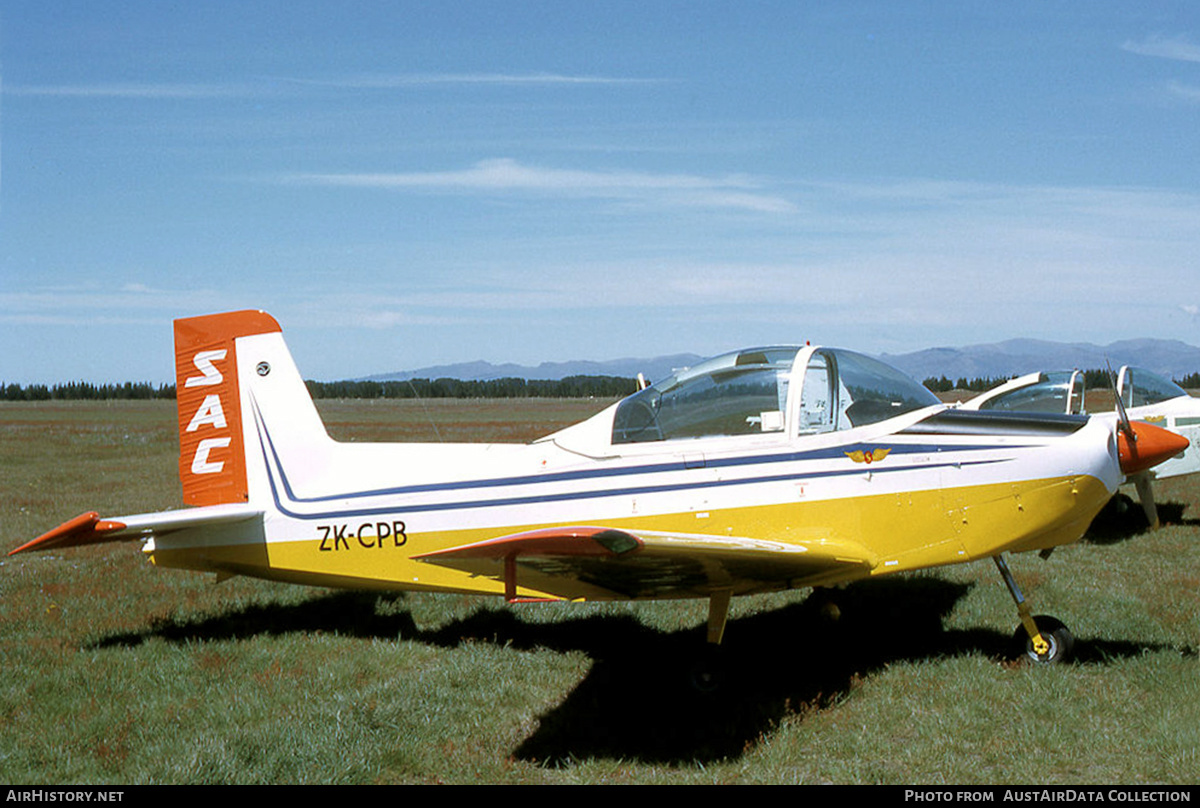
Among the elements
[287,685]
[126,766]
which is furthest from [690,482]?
[126,766]

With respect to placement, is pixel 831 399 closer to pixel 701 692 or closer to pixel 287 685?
pixel 701 692

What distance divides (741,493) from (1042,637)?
101 inches

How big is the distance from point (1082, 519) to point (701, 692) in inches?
110

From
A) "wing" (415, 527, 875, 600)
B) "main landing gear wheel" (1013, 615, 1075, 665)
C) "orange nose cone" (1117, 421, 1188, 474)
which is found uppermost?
"orange nose cone" (1117, 421, 1188, 474)

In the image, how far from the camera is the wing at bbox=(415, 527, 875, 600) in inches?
170

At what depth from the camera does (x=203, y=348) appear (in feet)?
24.3

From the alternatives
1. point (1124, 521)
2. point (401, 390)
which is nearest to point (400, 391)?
point (401, 390)

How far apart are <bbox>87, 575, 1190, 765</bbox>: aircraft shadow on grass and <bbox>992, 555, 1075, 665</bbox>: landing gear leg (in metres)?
0.25

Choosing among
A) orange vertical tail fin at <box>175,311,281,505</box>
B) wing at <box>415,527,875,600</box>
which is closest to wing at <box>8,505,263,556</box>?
orange vertical tail fin at <box>175,311,281,505</box>

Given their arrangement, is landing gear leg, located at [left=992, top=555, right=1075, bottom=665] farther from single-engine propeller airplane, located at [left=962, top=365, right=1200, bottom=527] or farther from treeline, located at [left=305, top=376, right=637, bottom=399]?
treeline, located at [left=305, top=376, right=637, bottom=399]

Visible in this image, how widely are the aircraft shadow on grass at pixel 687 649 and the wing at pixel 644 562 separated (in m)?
0.73

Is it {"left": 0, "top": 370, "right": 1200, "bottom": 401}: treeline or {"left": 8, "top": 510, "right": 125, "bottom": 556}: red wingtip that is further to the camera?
{"left": 0, "top": 370, "right": 1200, "bottom": 401}: treeline

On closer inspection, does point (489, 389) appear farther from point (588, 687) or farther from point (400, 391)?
point (588, 687)

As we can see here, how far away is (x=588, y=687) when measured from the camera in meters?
6.12
